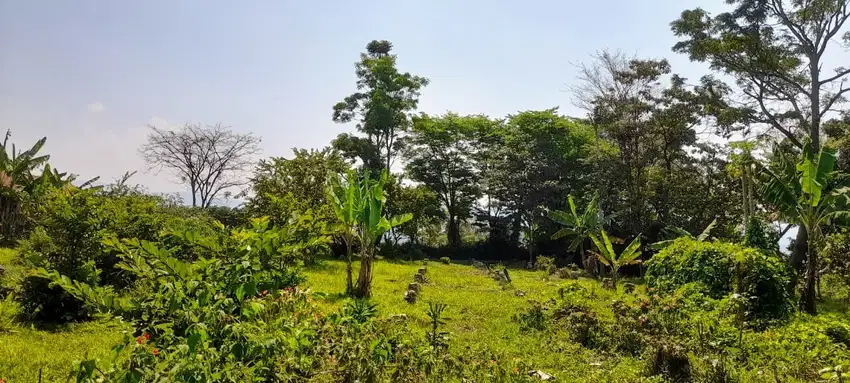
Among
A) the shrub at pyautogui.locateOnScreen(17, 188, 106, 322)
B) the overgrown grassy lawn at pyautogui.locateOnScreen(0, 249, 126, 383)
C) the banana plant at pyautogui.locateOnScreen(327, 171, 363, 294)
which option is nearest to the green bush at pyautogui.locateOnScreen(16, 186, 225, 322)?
the shrub at pyautogui.locateOnScreen(17, 188, 106, 322)

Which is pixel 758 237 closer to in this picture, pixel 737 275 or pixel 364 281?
pixel 737 275

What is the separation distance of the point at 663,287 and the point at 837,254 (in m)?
Result: 5.37

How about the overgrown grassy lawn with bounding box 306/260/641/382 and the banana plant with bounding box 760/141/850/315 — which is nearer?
the overgrown grassy lawn with bounding box 306/260/641/382

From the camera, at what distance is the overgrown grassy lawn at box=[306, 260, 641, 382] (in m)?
6.00

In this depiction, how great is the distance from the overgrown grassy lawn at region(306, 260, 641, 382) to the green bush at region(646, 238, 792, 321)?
187 centimetres

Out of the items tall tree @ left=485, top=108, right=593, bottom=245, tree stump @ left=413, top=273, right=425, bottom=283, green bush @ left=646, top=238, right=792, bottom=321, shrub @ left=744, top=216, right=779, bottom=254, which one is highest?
tall tree @ left=485, top=108, right=593, bottom=245

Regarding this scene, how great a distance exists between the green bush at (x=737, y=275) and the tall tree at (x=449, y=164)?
18659mm

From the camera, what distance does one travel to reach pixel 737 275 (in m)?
8.87

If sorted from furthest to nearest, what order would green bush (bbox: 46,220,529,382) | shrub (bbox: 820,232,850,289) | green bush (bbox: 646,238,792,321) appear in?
1. shrub (bbox: 820,232,850,289)
2. green bush (bbox: 646,238,792,321)
3. green bush (bbox: 46,220,529,382)

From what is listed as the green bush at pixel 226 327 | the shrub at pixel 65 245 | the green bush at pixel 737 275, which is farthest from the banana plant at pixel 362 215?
the green bush at pixel 226 327

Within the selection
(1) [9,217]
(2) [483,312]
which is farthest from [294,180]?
(2) [483,312]

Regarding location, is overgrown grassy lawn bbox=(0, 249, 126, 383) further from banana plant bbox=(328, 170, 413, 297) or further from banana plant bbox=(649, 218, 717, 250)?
banana plant bbox=(649, 218, 717, 250)

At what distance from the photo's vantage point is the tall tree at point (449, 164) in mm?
28812

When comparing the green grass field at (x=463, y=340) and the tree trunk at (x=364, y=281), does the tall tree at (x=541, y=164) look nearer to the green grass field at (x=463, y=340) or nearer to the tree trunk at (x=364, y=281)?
the green grass field at (x=463, y=340)
